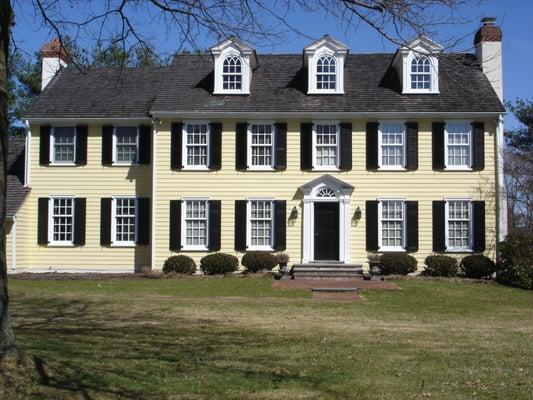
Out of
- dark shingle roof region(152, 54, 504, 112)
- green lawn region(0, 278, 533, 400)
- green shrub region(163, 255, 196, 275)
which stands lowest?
green lawn region(0, 278, 533, 400)

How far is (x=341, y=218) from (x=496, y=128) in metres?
6.46

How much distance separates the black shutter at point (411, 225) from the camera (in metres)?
24.0

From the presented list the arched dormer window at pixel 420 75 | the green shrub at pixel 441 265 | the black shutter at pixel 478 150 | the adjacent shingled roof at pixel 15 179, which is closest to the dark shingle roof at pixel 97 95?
the adjacent shingled roof at pixel 15 179

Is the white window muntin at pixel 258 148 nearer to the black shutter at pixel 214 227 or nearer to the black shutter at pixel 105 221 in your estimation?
the black shutter at pixel 214 227

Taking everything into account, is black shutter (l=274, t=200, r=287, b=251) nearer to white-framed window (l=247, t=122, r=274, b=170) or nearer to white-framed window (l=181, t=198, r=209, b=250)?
white-framed window (l=247, t=122, r=274, b=170)

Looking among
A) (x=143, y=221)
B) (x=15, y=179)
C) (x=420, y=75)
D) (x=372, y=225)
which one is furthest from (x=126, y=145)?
(x=420, y=75)

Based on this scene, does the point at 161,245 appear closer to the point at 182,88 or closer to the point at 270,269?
the point at 270,269

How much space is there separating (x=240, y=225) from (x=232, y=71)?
593 centimetres

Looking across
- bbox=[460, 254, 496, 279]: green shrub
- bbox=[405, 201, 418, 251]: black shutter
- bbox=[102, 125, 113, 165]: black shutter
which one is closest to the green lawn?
bbox=[460, 254, 496, 279]: green shrub

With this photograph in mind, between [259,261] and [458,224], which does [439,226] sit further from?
[259,261]

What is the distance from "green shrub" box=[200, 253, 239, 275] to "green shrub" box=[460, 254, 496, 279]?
26.5ft

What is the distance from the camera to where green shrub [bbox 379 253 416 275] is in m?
23.3

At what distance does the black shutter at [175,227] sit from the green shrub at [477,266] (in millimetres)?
10185

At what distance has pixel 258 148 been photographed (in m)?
24.6
